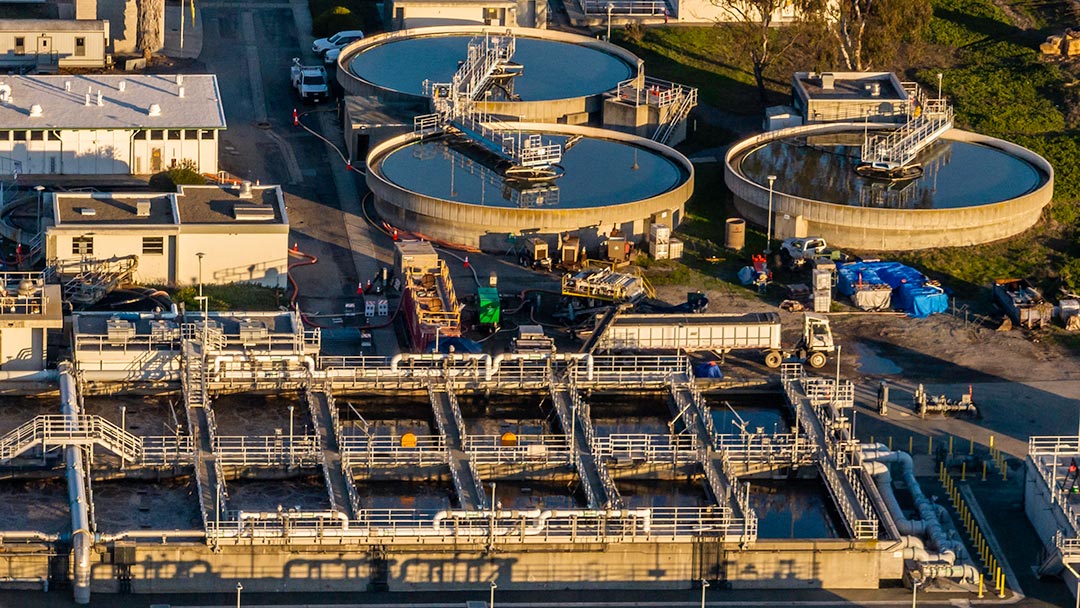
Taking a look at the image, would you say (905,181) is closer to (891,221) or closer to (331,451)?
(891,221)

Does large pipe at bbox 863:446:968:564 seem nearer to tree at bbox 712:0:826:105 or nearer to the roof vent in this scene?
the roof vent

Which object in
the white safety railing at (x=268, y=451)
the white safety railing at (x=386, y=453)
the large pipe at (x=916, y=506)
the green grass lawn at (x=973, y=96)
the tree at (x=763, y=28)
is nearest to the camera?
the large pipe at (x=916, y=506)

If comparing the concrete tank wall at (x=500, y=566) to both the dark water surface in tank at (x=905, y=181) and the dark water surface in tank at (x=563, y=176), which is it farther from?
the dark water surface in tank at (x=905, y=181)

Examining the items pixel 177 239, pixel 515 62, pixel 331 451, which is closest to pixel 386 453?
pixel 331 451

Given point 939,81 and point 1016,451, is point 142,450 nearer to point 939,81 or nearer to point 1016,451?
point 1016,451

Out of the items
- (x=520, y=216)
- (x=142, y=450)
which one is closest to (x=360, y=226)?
(x=520, y=216)

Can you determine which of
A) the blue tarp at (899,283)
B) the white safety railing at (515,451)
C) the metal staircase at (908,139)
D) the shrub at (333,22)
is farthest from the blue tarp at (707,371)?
the shrub at (333,22)
